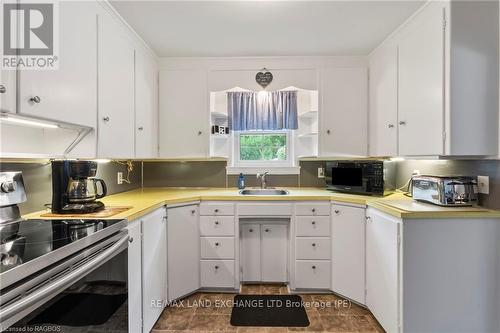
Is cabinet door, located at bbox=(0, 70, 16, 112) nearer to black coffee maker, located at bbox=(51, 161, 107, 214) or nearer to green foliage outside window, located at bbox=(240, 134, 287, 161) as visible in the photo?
black coffee maker, located at bbox=(51, 161, 107, 214)

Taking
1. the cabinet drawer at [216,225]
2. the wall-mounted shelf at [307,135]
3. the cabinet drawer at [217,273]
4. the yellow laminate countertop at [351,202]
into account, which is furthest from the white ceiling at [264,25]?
the cabinet drawer at [217,273]

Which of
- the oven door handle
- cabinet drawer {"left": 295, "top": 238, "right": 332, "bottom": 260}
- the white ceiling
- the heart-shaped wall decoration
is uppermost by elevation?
the white ceiling

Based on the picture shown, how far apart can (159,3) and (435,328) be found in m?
2.77

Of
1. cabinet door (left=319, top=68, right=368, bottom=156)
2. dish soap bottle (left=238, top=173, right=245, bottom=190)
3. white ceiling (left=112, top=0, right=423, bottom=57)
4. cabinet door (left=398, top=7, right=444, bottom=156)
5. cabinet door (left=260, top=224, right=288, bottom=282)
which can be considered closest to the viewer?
cabinet door (left=398, top=7, right=444, bottom=156)

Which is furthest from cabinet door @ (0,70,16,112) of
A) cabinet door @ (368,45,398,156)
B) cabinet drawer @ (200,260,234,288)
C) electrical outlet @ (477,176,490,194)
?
electrical outlet @ (477,176,490,194)

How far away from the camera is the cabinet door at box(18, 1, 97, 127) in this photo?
3.84 ft

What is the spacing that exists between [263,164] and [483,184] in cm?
191

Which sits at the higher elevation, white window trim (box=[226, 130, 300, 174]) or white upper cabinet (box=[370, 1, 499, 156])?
white upper cabinet (box=[370, 1, 499, 156])

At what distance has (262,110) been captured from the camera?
2770 millimetres

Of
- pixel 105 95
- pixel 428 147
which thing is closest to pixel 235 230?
pixel 105 95

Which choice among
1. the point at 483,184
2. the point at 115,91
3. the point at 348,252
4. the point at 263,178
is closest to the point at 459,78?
the point at 483,184

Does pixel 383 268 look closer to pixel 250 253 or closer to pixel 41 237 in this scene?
pixel 250 253
